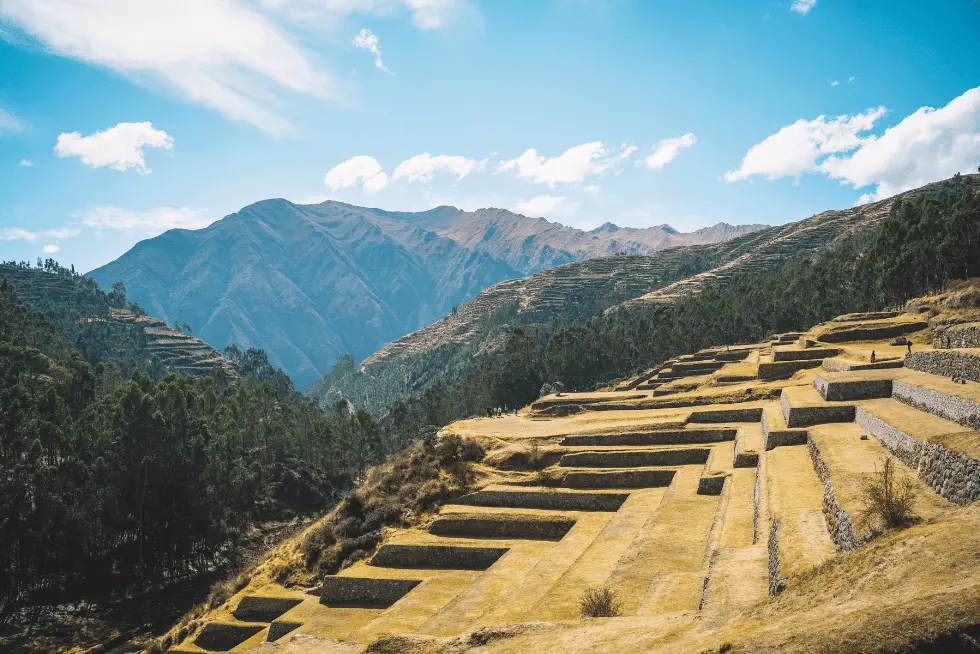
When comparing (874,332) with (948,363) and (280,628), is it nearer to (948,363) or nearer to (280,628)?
(948,363)

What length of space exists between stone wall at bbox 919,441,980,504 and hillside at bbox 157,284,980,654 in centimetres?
5

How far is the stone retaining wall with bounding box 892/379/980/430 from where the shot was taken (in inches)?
646

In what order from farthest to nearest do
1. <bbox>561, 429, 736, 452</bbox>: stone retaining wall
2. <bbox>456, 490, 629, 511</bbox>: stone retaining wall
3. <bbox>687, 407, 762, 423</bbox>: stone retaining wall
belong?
<bbox>687, 407, 762, 423</bbox>: stone retaining wall, <bbox>561, 429, 736, 452</bbox>: stone retaining wall, <bbox>456, 490, 629, 511</bbox>: stone retaining wall

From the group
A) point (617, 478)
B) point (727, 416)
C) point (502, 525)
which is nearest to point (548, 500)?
point (502, 525)

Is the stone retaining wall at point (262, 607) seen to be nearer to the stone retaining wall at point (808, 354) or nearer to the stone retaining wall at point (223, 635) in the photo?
the stone retaining wall at point (223, 635)

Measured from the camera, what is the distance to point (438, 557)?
26.3 meters

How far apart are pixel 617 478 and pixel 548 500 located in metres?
3.42

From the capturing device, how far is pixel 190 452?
52.2 meters

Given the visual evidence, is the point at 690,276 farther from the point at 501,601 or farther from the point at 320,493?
the point at 501,601

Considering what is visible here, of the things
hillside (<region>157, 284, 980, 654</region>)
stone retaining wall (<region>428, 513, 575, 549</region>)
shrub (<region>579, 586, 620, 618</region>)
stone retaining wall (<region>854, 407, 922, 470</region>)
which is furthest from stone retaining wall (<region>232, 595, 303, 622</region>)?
stone retaining wall (<region>854, 407, 922, 470</region>)

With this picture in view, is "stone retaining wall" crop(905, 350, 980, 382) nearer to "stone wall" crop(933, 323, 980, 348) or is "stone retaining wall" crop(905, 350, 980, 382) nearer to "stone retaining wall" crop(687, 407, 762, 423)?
"stone wall" crop(933, 323, 980, 348)

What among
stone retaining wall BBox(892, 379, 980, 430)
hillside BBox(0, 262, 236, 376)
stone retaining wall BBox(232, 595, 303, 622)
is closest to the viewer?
stone retaining wall BBox(892, 379, 980, 430)

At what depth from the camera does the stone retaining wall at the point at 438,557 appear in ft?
84.1

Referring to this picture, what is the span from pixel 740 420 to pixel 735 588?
22976 mm
